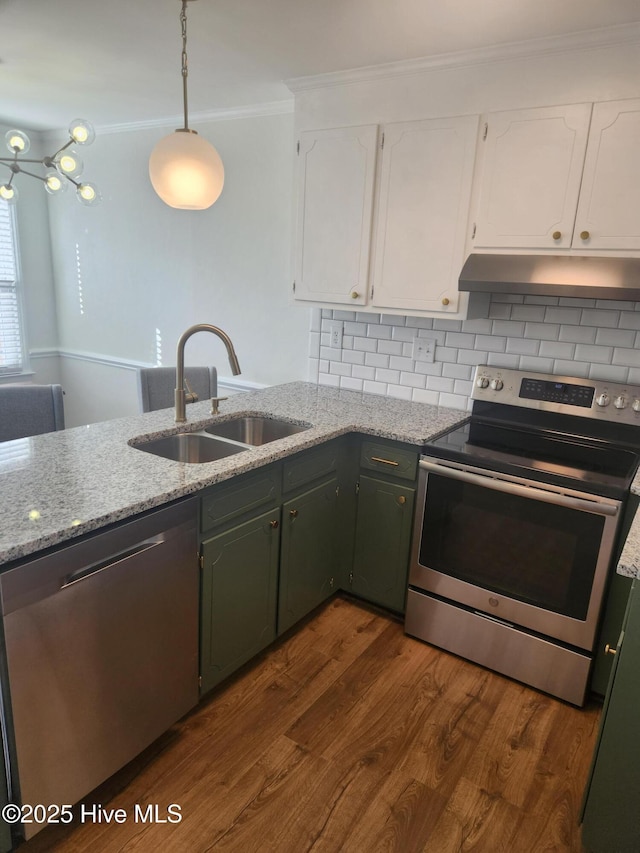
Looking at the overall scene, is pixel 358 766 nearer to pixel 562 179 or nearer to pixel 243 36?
pixel 562 179

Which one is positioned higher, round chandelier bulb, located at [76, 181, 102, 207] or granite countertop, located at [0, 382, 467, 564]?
→ round chandelier bulb, located at [76, 181, 102, 207]

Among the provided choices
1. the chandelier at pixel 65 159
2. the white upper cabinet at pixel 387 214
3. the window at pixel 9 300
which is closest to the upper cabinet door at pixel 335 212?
the white upper cabinet at pixel 387 214

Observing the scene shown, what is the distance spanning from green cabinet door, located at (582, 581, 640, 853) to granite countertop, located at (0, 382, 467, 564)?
3.52ft

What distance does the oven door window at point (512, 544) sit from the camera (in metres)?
1.95

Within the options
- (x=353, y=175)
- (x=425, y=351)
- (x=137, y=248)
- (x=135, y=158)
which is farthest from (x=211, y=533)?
(x=135, y=158)

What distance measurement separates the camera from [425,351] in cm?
279

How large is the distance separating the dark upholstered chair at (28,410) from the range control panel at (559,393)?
6.37ft

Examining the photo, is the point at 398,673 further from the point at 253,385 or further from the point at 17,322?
the point at 17,322

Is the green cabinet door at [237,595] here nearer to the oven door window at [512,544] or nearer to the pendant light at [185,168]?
the oven door window at [512,544]

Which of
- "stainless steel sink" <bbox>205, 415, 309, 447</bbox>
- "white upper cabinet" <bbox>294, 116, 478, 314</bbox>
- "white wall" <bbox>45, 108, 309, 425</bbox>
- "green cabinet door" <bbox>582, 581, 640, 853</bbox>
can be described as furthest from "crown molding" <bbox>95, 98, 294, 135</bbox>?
"green cabinet door" <bbox>582, 581, 640, 853</bbox>

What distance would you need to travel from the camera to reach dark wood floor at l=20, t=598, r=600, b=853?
154 cm

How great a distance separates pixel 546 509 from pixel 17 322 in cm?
419

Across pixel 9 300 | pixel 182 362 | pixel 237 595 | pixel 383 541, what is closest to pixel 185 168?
pixel 182 362

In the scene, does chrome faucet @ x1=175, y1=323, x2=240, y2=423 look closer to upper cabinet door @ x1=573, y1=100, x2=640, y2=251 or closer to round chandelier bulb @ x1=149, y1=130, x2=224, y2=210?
round chandelier bulb @ x1=149, y1=130, x2=224, y2=210
